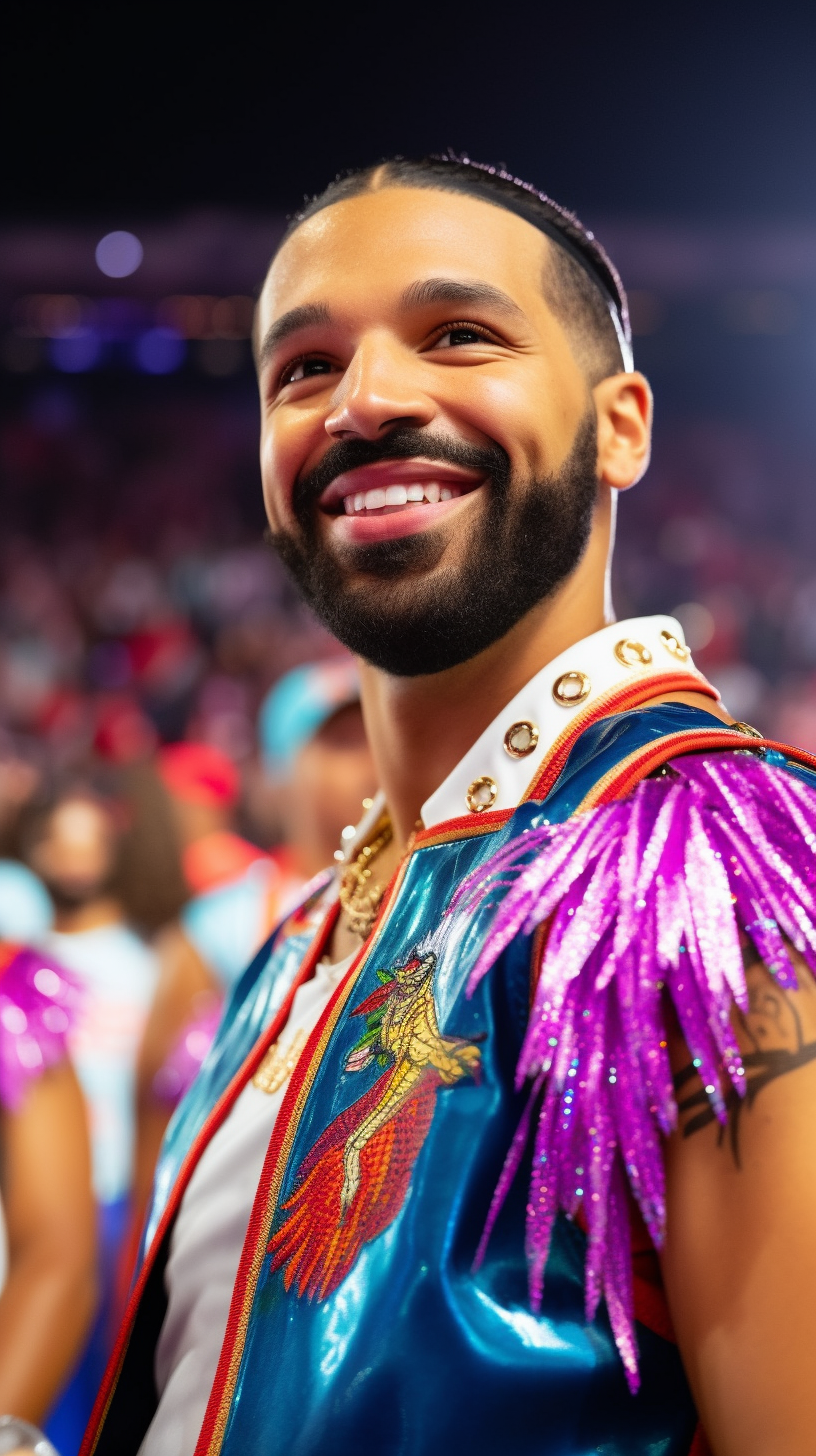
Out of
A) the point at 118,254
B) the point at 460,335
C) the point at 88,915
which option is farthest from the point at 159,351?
the point at 460,335

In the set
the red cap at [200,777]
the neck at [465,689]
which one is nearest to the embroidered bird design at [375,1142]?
the neck at [465,689]

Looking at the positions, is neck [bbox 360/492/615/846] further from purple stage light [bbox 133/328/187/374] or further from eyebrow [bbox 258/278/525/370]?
purple stage light [bbox 133/328/187/374]

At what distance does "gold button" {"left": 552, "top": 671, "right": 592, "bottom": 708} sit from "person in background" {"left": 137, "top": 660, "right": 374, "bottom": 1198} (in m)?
1.72

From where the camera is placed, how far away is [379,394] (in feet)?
3.35

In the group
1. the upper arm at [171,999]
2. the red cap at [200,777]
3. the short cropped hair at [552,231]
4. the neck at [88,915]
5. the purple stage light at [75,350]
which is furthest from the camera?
the purple stage light at [75,350]

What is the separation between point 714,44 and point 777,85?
1.06ft

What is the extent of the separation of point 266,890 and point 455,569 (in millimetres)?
2515

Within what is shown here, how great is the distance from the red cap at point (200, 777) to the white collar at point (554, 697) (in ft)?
10.7

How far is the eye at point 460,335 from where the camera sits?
1.06 meters

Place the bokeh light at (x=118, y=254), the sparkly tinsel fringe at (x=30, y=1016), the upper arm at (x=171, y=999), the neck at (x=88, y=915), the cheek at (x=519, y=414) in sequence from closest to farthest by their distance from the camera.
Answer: the cheek at (x=519, y=414), the sparkly tinsel fringe at (x=30, y=1016), the upper arm at (x=171, y=999), the neck at (x=88, y=915), the bokeh light at (x=118, y=254)

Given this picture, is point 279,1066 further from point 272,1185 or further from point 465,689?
point 465,689

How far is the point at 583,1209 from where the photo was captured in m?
0.77

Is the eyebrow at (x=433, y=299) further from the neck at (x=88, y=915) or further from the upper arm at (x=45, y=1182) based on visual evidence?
the neck at (x=88, y=915)

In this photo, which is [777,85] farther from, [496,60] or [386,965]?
[386,965]
